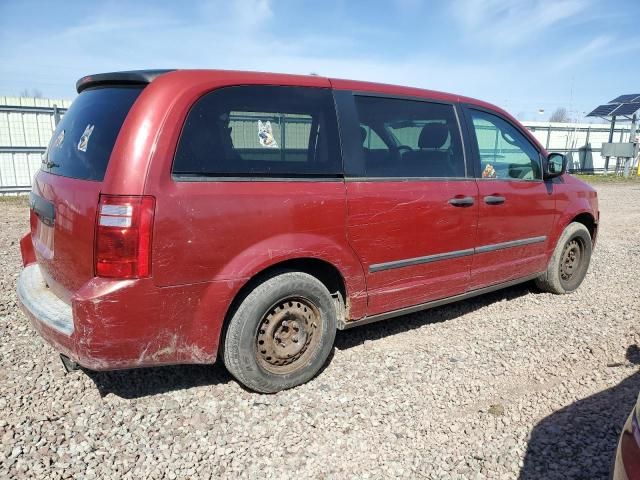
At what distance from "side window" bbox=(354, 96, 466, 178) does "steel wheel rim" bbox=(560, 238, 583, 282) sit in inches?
77.1

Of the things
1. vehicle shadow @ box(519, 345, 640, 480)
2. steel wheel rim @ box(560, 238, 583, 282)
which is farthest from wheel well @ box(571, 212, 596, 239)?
vehicle shadow @ box(519, 345, 640, 480)

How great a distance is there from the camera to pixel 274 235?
9.57ft

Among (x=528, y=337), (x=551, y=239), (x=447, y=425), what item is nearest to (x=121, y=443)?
(x=447, y=425)

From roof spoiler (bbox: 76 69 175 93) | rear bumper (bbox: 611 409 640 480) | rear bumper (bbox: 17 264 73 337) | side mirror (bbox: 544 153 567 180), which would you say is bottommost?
rear bumper (bbox: 611 409 640 480)

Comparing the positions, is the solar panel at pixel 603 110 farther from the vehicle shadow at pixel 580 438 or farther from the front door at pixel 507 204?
the vehicle shadow at pixel 580 438

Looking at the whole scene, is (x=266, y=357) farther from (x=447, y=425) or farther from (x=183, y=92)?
(x=183, y=92)

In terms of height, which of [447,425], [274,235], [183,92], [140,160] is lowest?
[447,425]

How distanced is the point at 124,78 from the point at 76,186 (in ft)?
2.23

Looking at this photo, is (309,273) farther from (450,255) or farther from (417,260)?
(450,255)

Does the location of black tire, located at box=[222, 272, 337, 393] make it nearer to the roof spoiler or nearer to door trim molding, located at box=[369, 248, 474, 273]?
door trim molding, located at box=[369, 248, 474, 273]

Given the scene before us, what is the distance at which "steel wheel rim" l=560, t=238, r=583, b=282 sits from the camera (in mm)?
5180

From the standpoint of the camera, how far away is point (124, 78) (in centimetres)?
287

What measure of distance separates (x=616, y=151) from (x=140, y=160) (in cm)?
2238

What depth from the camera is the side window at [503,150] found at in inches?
166
